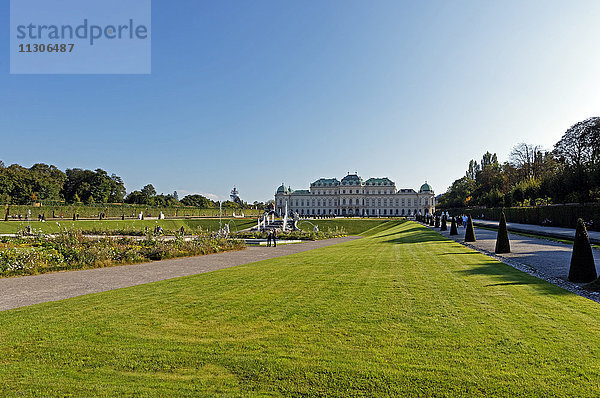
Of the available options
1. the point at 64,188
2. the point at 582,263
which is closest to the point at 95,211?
the point at 64,188

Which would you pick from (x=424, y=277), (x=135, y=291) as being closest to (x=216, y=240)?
(x=135, y=291)

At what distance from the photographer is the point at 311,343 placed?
4.61m

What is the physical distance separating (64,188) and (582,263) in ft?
302

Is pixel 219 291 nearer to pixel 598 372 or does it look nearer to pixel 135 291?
pixel 135 291

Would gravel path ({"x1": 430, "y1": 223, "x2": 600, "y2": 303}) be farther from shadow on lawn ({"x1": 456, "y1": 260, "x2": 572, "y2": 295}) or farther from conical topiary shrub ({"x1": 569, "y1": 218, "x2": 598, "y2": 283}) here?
shadow on lawn ({"x1": 456, "y1": 260, "x2": 572, "y2": 295})

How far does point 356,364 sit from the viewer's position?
404 cm

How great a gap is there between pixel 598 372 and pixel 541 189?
42421 mm

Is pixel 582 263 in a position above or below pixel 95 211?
below

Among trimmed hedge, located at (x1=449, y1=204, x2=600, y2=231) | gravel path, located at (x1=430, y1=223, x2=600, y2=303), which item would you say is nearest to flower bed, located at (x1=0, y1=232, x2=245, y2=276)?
gravel path, located at (x1=430, y1=223, x2=600, y2=303)

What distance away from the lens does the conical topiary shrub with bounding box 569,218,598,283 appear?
27.9 ft

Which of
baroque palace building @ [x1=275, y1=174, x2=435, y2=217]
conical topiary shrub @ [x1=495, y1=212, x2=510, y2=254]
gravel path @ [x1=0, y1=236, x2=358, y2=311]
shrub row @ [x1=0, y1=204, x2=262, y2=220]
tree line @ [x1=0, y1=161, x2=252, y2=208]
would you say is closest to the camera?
gravel path @ [x1=0, y1=236, x2=358, y2=311]

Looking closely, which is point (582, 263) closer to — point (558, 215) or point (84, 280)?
point (84, 280)

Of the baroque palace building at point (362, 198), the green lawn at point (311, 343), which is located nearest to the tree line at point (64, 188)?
the baroque palace building at point (362, 198)

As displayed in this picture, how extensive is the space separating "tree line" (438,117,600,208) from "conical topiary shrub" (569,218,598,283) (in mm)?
26399
